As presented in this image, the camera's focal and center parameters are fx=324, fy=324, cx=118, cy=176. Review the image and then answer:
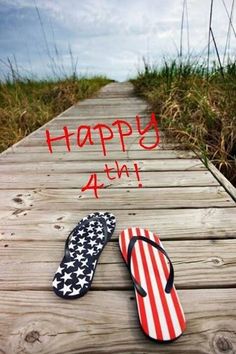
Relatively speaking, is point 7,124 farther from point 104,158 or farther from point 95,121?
point 104,158

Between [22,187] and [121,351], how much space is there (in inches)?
42.0

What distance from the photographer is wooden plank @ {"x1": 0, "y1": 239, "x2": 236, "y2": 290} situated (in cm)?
86

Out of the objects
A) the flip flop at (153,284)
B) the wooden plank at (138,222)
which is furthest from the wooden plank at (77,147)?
the flip flop at (153,284)

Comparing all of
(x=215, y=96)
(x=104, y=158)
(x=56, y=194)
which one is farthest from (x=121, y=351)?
(x=215, y=96)

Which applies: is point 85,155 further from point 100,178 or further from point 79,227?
point 79,227

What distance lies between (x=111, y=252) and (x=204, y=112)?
1580mm

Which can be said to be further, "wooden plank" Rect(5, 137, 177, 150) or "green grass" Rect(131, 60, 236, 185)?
"wooden plank" Rect(5, 137, 177, 150)

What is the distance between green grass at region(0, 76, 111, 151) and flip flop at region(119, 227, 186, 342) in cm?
197

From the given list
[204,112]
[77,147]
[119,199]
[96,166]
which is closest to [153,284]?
[119,199]

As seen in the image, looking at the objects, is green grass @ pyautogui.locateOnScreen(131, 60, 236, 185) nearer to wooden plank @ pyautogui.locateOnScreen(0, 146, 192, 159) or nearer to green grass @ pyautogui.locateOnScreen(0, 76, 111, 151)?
wooden plank @ pyautogui.locateOnScreen(0, 146, 192, 159)

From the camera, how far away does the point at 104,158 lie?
1999mm

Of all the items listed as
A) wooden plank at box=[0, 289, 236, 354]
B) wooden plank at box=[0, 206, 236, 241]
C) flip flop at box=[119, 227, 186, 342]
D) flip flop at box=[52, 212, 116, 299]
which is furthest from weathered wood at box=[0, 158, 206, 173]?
wooden plank at box=[0, 289, 236, 354]

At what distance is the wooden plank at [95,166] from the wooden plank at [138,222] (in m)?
0.50

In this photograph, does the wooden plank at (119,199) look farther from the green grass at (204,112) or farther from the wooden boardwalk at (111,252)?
the green grass at (204,112)
